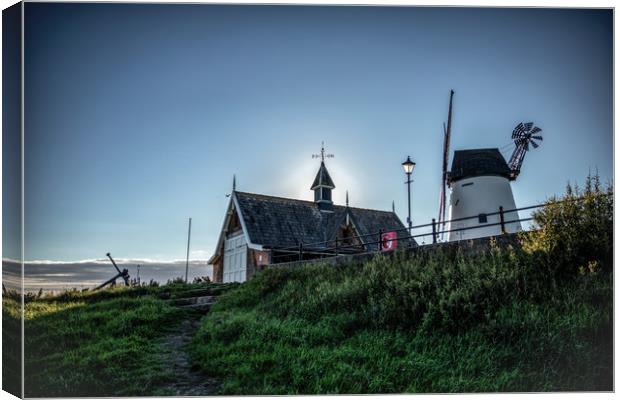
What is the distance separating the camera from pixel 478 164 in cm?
1669

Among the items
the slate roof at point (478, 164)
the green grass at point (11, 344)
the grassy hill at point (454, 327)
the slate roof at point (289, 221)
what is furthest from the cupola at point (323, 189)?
the green grass at point (11, 344)

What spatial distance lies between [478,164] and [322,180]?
7.85 metres

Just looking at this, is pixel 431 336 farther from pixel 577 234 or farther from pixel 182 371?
pixel 182 371

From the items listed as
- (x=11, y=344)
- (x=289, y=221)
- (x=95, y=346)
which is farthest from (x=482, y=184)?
(x=11, y=344)

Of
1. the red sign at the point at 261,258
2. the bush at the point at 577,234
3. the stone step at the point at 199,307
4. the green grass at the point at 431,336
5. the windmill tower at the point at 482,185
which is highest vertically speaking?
the windmill tower at the point at 482,185

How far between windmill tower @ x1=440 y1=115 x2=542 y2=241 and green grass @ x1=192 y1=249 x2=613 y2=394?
6.32 meters

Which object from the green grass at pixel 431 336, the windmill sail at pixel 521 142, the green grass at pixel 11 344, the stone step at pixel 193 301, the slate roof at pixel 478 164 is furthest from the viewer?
the windmill sail at pixel 521 142

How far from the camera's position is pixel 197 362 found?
23.5 feet

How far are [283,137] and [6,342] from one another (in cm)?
605

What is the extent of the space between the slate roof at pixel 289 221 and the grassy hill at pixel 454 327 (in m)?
8.32

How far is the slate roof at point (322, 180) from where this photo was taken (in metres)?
22.3

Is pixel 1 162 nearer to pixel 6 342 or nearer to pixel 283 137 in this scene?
pixel 6 342

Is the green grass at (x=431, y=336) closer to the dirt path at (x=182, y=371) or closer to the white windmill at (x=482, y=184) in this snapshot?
the dirt path at (x=182, y=371)

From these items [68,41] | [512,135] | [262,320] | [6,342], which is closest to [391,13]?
[68,41]
